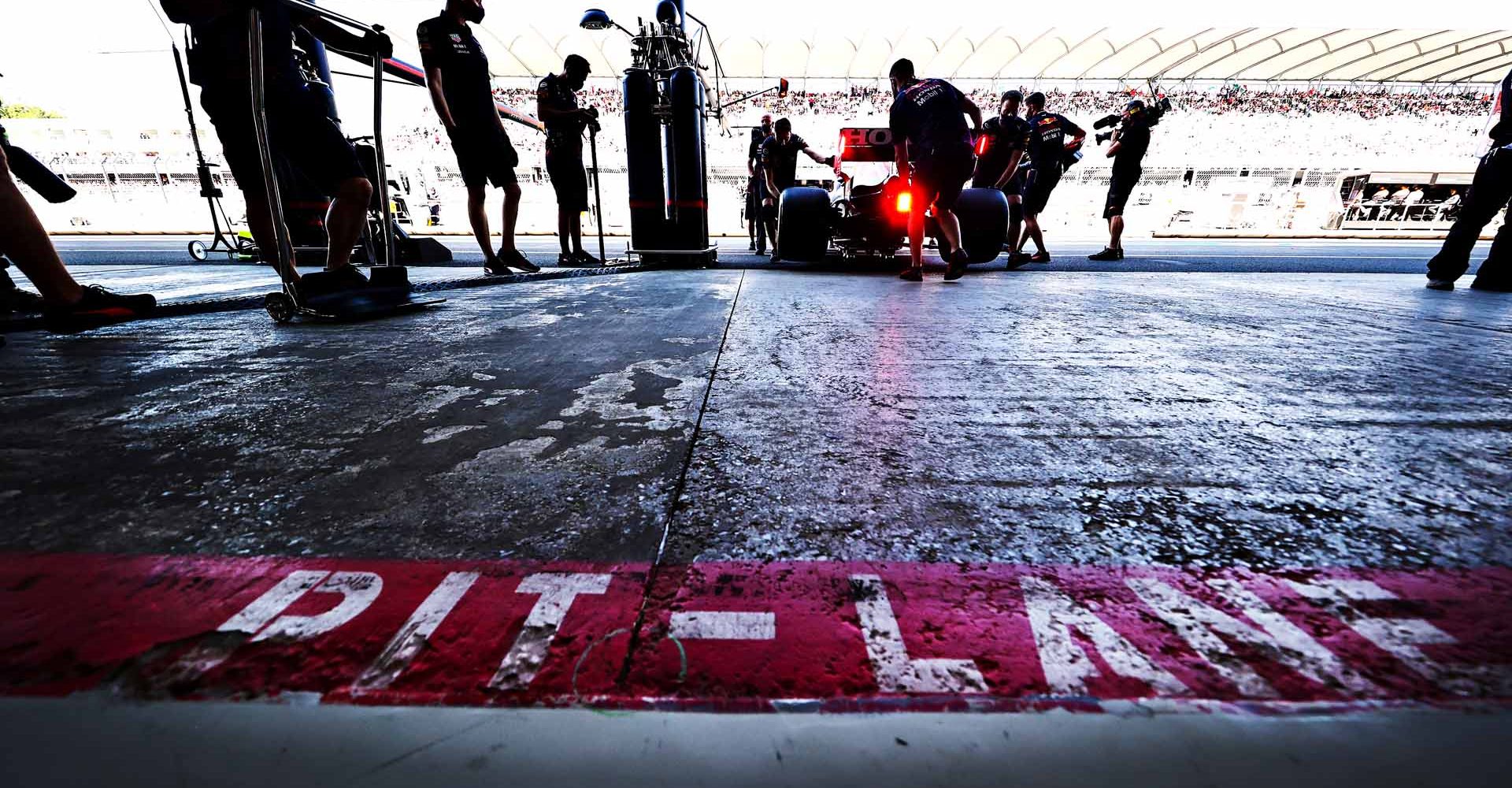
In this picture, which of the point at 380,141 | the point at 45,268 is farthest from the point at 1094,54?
the point at 45,268

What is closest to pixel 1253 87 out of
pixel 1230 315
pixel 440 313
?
pixel 1230 315

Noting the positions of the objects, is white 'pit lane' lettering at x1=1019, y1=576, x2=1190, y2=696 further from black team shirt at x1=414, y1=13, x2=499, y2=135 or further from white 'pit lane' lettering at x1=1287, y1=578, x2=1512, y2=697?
black team shirt at x1=414, y1=13, x2=499, y2=135

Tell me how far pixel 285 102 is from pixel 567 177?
315cm

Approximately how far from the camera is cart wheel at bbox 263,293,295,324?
7.01 feet

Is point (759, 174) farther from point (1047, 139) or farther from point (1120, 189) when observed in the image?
point (1120, 189)

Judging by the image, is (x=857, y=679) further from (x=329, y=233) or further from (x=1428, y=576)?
(x=329, y=233)

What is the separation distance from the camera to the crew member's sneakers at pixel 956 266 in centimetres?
392

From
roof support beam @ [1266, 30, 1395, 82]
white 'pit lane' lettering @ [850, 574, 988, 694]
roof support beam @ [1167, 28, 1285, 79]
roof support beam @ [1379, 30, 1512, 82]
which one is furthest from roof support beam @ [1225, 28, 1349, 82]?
white 'pit lane' lettering @ [850, 574, 988, 694]

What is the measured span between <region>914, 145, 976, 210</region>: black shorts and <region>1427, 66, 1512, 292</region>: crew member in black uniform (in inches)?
112

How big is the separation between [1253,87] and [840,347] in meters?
47.2

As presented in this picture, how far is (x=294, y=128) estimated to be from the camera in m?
2.21

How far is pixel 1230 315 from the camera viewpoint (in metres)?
2.40

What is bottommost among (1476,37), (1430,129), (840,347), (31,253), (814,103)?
(840,347)

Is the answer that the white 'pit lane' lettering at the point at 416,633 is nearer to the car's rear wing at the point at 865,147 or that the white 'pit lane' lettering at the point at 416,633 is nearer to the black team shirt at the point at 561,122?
the black team shirt at the point at 561,122
